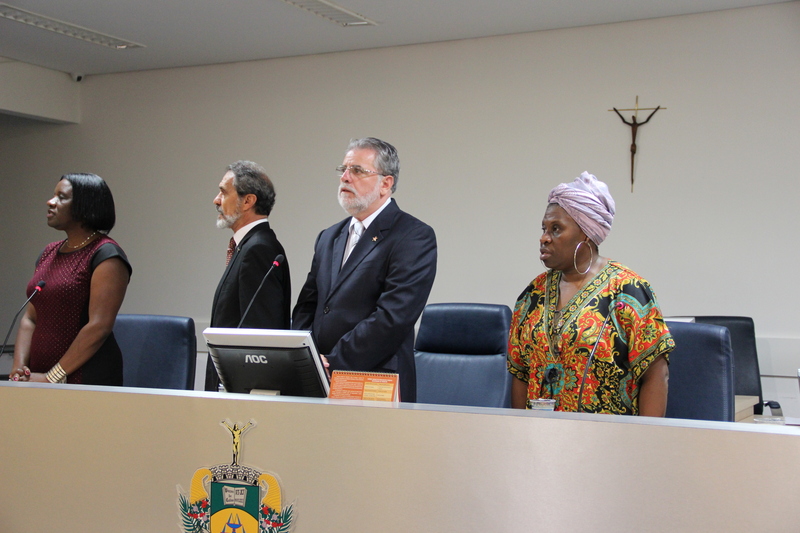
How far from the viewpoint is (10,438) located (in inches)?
57.1

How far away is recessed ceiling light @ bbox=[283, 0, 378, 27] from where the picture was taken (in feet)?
14.2

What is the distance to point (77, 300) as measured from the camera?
8.30 feet

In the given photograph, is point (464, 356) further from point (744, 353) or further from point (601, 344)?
point (744, 353)

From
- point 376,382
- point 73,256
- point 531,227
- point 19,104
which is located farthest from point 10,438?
point 19,104

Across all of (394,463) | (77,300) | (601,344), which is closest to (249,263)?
(77,300)

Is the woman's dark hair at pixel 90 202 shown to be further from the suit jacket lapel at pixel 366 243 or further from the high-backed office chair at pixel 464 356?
the high-backed office chair at pixel 464 356

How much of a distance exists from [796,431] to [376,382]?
69cm

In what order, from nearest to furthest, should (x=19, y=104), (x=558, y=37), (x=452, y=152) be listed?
(x=558, y=37) < (x=452, y=152) < (x=19, y=104)

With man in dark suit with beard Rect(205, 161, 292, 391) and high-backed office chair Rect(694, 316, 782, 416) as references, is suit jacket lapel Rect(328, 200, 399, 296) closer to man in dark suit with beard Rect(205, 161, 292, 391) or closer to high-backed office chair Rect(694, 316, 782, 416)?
man in dark suit with beard Rect(205, 161, 292, 391)

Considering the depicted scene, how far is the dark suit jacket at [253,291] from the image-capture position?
2.51 meters

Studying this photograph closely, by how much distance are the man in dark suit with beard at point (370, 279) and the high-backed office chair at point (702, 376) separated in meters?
0.74

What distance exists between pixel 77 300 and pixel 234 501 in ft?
4.94

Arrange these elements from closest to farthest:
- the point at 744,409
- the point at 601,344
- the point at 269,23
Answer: the point at 601,344 < the point at 744,409 < the point at 269,23

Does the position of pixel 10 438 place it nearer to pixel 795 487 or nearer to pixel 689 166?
pixel 795 487
